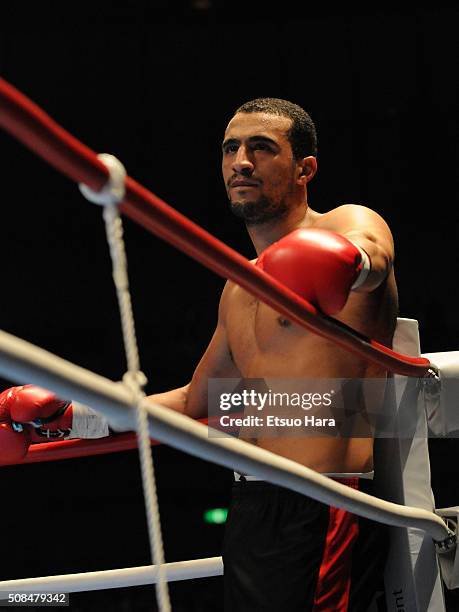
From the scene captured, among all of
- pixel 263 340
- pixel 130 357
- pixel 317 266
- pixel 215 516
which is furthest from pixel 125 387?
pixel 215 516

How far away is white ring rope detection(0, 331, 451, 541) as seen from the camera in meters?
0.50

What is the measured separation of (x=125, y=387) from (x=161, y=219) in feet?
0.52

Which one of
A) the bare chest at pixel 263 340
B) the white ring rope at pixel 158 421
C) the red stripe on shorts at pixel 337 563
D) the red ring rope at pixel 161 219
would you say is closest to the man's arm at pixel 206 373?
the bare chest at pixel 263 340

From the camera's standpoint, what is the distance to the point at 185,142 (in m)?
5.35

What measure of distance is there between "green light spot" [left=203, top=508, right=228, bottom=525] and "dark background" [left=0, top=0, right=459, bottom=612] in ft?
0.68

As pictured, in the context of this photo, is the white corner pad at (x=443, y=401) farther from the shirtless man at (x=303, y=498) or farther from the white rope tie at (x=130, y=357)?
the white rope tie at (x=130, y=357)

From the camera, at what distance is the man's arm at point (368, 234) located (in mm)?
1102

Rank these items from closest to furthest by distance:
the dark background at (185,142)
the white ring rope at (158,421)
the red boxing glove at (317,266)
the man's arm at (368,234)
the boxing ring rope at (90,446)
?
the white ring rope at (158,421) < the red boxing glove at (317,266) < the man's arm at (368,234) < the boxing ring rope at (90,446) < the dark background at (185,142)

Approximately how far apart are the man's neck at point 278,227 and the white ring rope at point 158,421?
711 millimetres

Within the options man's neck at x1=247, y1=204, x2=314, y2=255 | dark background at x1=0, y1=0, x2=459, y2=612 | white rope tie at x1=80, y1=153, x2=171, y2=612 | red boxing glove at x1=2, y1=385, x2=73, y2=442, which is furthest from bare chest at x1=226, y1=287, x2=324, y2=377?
dark background at x1=0, y1=0, x2=459, y2=612

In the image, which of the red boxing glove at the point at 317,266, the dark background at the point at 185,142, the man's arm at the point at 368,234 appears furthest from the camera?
the dark background at the point at 185,142

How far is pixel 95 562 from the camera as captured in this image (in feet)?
14.9

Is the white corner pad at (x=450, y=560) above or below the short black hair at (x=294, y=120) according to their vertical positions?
below

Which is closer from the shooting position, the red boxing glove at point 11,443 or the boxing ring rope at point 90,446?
the boxing ring rope at point 90,446
